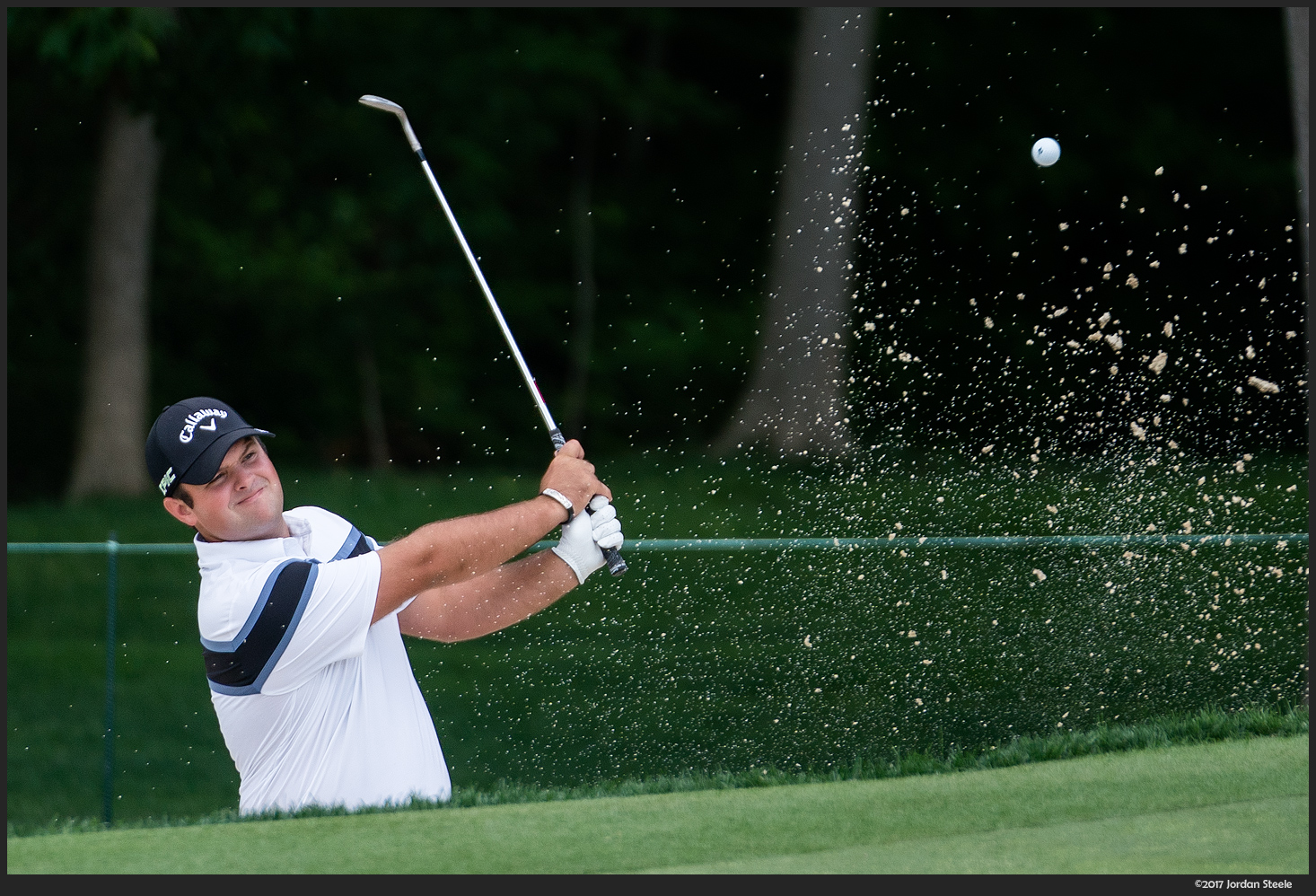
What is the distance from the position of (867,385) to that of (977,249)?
3.32 meters

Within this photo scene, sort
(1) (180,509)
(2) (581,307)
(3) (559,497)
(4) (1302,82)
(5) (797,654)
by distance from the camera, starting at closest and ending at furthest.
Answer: (1) (180,509)
(3) (559,497)
(4) (1302,82)
(5) (797,654)
(2) (581,307)

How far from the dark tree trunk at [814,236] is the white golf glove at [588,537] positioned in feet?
29.6

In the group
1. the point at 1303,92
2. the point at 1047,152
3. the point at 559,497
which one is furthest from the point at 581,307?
the point at 559,497

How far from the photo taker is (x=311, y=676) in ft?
14.0

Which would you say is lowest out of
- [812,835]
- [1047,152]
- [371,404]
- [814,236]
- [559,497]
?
[371,404]

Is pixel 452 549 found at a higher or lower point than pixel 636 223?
higher

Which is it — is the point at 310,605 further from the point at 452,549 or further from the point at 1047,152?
the point at 1047,152

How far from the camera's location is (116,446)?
45.3ft

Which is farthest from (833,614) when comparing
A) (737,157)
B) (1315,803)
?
(737,157)

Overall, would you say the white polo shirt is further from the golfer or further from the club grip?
the club grip

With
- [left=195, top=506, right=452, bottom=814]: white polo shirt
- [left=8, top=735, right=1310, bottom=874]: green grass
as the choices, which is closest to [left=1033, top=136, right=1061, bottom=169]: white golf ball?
[left=8, top=735, right=1310, bottom=874]: green grass

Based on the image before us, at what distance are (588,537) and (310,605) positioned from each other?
865 mm

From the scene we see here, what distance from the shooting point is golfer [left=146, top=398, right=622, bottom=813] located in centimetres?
412

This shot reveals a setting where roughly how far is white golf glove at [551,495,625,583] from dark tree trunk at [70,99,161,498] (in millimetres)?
9950
